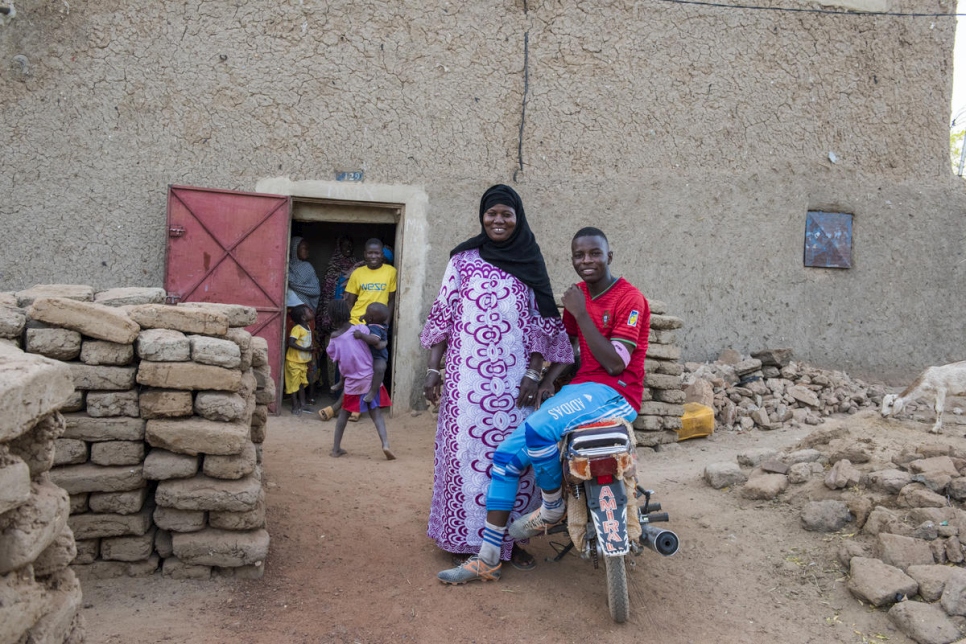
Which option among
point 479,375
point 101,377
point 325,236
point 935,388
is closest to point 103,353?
point 101,377

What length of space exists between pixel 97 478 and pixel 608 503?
2082mm

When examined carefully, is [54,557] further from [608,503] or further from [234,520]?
[608,503]

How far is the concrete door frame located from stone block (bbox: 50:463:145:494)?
3.85 metres

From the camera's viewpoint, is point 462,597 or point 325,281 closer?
point 462,597

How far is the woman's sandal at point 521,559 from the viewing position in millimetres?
3324

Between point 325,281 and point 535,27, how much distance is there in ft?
13.0

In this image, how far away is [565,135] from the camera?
7.04 meters

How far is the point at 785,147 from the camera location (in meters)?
7.44

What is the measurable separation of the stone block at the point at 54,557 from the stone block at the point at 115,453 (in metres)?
1.18

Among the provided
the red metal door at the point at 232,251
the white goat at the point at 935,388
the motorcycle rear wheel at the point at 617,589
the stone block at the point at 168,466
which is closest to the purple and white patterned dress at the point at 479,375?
the motorcycle rear wheel at the point at 617,589

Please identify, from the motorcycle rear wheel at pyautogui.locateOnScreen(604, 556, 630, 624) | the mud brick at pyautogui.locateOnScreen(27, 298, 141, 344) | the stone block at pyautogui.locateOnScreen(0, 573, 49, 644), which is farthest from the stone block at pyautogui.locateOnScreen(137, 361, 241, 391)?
the motorcycle rear wheel at pyautogui.locateOnScreen(604, 556, 630, 624)

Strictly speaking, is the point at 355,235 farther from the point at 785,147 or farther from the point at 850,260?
the point at 850,260

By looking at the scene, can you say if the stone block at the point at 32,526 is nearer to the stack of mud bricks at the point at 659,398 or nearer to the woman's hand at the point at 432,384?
the woman's hand at the point at 432,384

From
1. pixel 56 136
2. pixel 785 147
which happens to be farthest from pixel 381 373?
pixel 785 147
